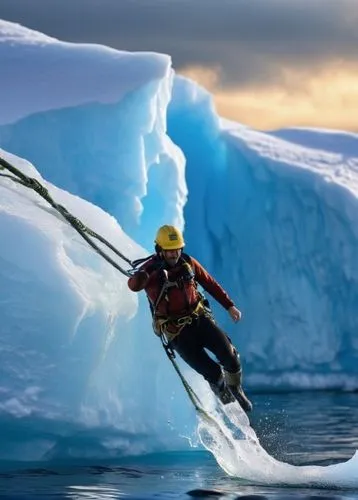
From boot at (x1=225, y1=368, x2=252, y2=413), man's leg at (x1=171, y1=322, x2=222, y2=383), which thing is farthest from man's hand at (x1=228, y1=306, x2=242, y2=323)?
boot at (x1=225, y1=368, x2=252, y2=413)

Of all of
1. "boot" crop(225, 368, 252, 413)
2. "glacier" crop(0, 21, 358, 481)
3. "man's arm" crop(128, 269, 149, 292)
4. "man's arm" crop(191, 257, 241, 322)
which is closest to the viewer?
"man's arm" crop(128, 269, 149, 292)

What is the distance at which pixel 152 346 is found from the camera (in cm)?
1130

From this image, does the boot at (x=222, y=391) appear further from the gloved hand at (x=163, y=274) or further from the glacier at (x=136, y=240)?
the gloved hand at (x=163, y=274)

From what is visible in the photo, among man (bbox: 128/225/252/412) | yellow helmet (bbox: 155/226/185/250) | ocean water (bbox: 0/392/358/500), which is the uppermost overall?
yellow helmet (bbox: 155/226/185/250)

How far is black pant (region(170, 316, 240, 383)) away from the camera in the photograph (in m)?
9.43

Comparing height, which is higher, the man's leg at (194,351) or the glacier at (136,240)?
the glacier at (136,240)

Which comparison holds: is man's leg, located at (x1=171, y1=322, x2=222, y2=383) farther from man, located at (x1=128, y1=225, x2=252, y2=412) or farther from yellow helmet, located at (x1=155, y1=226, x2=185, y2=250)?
yellow helmet, located at (x1=155, y1=226, x2=185, y2=250)

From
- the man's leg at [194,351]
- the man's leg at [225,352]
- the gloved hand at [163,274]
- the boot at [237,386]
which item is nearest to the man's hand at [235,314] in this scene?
the man's leg at [225,352]

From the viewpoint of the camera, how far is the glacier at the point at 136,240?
33.3 ft

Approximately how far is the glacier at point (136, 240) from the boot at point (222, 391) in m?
0.33

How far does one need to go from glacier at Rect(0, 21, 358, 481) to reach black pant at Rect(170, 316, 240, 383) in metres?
0.72

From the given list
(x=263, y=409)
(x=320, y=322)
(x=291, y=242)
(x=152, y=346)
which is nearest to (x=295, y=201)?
(x=291, y=242)

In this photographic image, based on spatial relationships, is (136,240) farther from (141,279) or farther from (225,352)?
(141,279)

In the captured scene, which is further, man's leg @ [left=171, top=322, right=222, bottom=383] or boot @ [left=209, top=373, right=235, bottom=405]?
boot @ [left=209, top=373, right=235, bottom=405]
